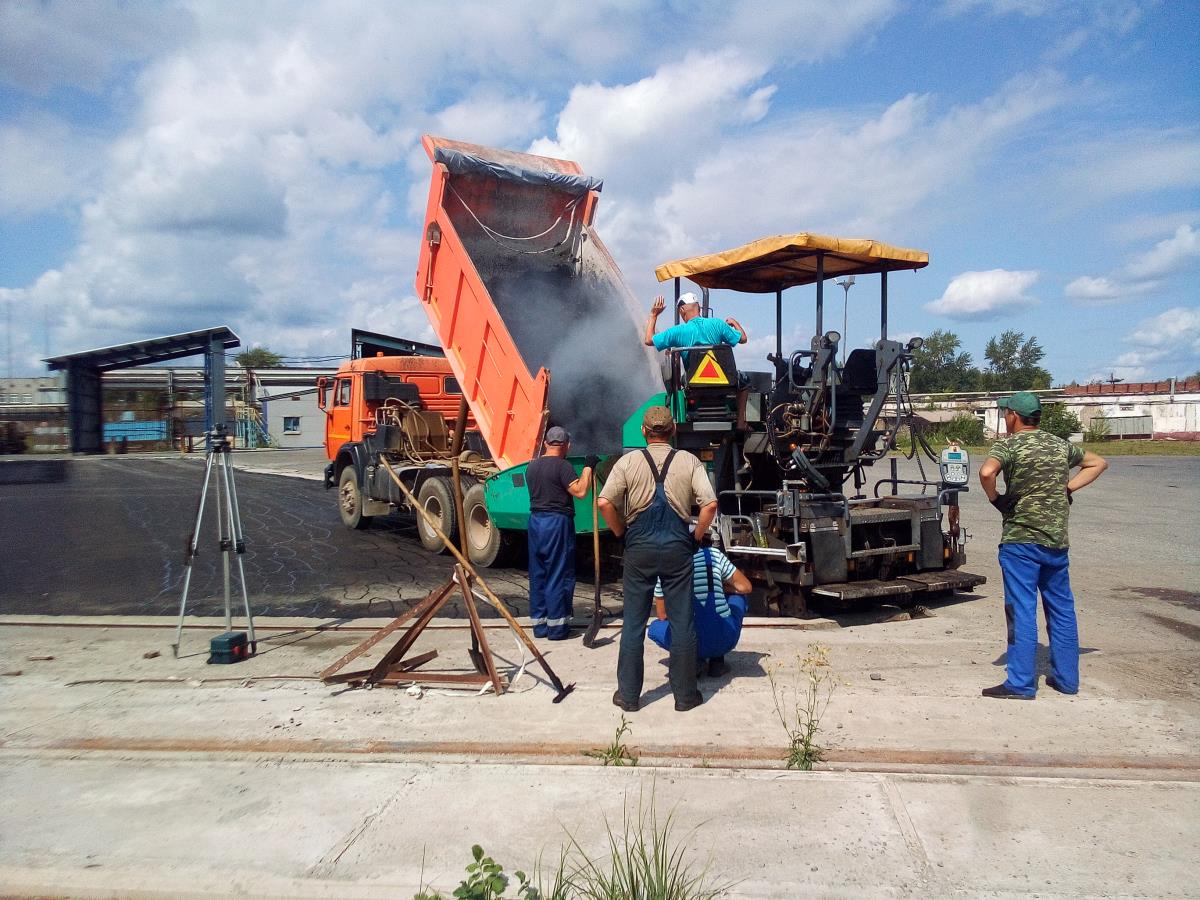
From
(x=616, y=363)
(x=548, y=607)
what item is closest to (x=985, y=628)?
(x=548, y=607)

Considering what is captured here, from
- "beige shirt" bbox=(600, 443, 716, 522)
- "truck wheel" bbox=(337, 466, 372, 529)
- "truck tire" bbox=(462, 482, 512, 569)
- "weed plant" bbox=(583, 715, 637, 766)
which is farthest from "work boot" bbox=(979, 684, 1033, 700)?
"truck wheel" bbox=(337, 466, 372, 529)

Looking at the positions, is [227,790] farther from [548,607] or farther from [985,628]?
[985,628]

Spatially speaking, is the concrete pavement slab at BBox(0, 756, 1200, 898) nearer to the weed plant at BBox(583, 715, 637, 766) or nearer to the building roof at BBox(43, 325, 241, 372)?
the weed plant at BBox(583, 715, 637, 766)

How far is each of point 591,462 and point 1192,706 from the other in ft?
15.6

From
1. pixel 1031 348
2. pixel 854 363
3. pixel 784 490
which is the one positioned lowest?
pixel 784 490

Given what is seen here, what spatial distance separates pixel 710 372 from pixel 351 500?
7.62 metres

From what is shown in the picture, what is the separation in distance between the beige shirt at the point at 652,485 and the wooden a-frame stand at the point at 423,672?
1.09m

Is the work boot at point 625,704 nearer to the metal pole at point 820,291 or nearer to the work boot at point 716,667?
the work boot at point 716,667

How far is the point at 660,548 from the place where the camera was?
4.72 m

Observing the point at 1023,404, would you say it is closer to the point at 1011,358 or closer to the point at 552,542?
the point at 552,542

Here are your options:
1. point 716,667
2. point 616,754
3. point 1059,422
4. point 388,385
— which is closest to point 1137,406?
point 1059,422

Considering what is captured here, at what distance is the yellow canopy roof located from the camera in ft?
22.8

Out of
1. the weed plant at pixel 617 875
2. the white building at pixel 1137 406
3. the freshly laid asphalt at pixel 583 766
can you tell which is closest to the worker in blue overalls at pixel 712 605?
the freshly laid asphalt at pixel 583 766

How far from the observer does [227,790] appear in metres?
3.97
